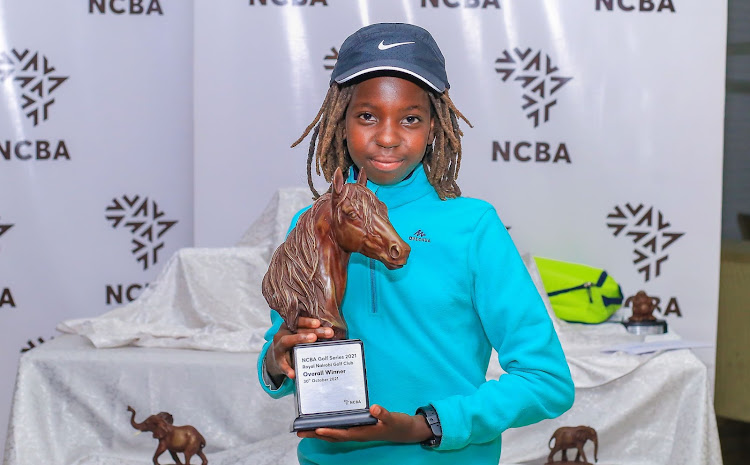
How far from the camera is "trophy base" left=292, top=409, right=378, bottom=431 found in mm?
1037

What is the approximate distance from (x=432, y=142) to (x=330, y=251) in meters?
0.24

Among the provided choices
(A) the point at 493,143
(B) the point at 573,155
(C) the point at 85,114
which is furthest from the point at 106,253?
(B) the point at 573,155

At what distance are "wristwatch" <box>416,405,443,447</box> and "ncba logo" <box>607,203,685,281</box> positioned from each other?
2.91m

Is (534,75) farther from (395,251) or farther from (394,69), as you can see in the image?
(395,251)

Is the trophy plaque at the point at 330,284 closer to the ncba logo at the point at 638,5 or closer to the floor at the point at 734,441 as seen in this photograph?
the ncba logo at the point at 638,5

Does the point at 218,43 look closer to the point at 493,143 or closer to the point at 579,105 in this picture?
the point at 493,143

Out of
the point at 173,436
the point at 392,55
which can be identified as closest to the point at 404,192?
the point at 392,55

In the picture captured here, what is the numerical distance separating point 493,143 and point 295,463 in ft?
5.63

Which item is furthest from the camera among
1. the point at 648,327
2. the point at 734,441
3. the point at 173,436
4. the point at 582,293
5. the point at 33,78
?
the point at 734,441

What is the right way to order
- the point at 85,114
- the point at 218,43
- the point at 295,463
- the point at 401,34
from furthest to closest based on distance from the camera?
the point at 85,114 → the point at 218,43 → the point at 295,463 → the point at 401,34

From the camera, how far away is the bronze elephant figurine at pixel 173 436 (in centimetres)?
267

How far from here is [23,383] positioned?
2797 mm

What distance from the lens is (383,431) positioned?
105 centimetres

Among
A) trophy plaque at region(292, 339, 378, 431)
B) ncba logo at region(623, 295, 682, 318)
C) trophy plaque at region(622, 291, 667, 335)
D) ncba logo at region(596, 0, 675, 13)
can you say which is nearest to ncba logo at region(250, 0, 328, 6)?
ncba logo at region(596, 0, 675, 13)
